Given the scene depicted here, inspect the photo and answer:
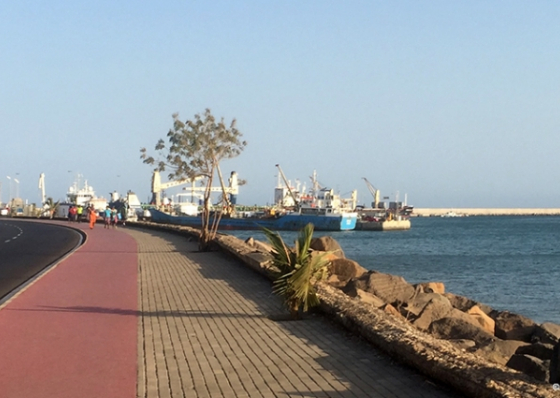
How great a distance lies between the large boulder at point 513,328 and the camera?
14680 mm

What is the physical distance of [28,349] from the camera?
27.7 ft

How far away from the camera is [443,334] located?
11734mm

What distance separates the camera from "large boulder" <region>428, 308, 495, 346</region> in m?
11.3

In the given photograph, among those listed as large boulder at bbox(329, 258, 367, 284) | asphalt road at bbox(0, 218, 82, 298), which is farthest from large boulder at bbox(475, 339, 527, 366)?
asphalt road at bbox(0, 218, 82, 298)

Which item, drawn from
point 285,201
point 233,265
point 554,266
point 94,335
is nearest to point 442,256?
point 554,266

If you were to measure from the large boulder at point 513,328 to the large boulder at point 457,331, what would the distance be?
2990 mm

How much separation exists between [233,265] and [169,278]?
3.13 m

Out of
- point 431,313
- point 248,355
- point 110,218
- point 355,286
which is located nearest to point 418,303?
point 355,286

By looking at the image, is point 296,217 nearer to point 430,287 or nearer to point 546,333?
point 430,287

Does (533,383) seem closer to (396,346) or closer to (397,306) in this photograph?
(396,346)

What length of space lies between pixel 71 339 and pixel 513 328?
30.5 feet

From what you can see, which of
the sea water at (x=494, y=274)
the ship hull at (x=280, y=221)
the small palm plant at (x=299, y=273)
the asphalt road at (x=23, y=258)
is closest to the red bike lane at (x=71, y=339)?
the asphalt road at (x=23, y=258)

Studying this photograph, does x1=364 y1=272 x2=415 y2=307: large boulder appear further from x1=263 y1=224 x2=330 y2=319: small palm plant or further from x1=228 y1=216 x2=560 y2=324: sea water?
x1=228 y1=216 x2=560 y2=324: sea water

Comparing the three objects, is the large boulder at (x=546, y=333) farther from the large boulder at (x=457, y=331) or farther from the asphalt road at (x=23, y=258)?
the asphalt road at (x=23, y=258)
